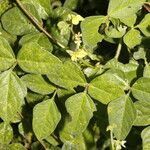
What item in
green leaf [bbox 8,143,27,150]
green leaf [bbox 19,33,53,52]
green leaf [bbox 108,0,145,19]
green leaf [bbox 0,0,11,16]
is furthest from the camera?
green leaf [bbox 8,143,27,150]

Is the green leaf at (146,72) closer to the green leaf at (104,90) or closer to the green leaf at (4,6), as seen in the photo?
the green leaf at (104,90)

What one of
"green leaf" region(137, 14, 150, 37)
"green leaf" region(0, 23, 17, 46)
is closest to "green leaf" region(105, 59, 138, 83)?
"green leaf" region(137, 14, 150, 37)

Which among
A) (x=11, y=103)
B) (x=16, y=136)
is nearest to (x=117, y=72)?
(x=11, y=103)

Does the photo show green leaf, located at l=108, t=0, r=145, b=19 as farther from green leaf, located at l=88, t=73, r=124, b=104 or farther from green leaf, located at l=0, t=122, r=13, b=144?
green leaf, located at l=0, t=122, r=13, b=144

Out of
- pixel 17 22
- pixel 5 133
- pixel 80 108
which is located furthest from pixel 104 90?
pixel 5 133

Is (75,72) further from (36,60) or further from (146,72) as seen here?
(146,72)

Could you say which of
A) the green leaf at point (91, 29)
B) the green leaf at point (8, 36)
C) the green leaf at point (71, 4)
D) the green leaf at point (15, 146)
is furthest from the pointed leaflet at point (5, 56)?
the green leaf at point (15, 146)

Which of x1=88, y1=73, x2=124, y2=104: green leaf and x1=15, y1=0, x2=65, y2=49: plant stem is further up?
x1=15, y1=0, x2=65, y2=49: plant stem
